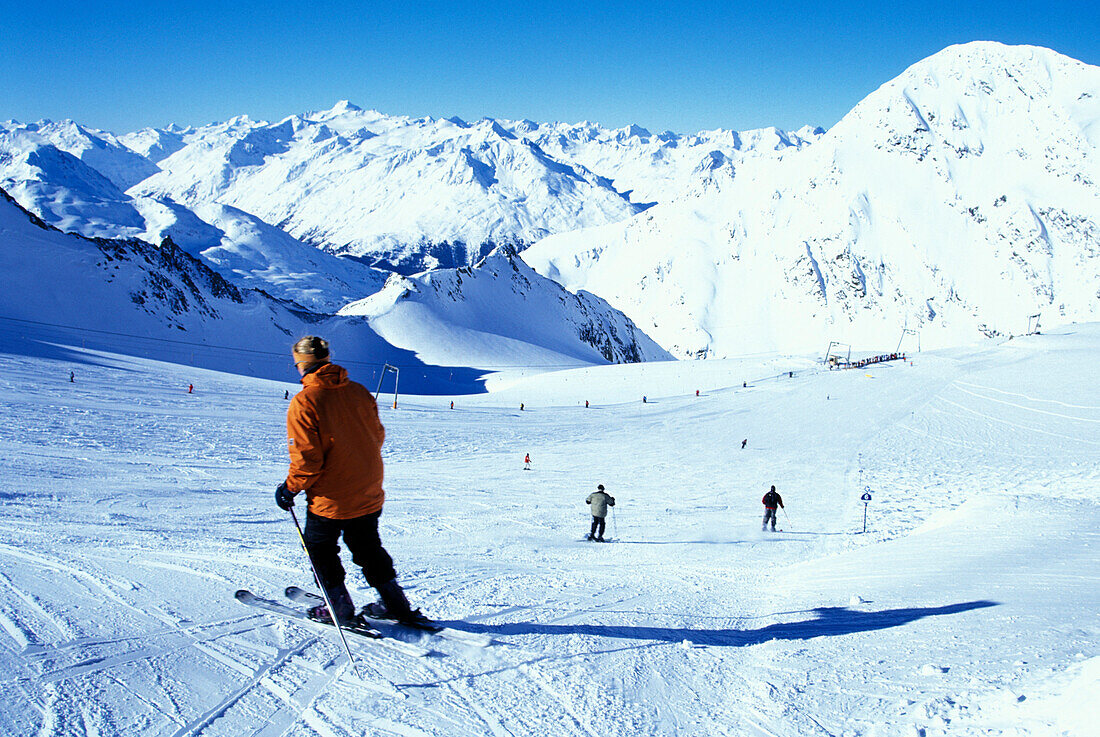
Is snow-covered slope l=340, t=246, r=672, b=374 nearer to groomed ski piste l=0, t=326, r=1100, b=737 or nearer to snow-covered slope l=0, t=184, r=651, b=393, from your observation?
snow-covered slope l=0, t=184, r=651, b=393

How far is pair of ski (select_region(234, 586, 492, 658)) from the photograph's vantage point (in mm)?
4734

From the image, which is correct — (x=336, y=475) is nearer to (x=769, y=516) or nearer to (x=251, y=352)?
(x=769, y=516)

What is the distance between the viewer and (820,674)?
458 cm

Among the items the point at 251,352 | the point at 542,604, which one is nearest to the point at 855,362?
the point at 251,352

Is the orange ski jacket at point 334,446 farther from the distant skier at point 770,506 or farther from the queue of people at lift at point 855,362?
the queue of people at lift at point 855,362

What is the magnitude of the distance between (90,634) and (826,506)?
18.4 meters

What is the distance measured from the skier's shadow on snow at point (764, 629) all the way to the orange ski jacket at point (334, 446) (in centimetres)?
140

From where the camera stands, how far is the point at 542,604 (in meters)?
5.96

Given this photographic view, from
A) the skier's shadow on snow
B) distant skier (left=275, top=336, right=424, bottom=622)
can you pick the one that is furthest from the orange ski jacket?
the skier's shadow on snow

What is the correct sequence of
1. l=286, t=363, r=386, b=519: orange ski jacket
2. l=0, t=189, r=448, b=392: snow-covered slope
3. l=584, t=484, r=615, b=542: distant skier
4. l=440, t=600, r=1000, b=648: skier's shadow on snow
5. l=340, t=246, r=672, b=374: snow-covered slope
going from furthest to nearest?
1. l=340, t=246, r=672, b=374: snow-covered slope
2. l=0, t=189, r=448, b=392: snow-covered slope
3. l=584, t=484, r=615, b=542: distant skier
4. l=440, t=600, r=1000, b=648: skier's shadow on snow
5. l=286, t=363, r=386, b=519: orange ski jacket

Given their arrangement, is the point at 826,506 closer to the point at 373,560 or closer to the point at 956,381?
the point at 373,560

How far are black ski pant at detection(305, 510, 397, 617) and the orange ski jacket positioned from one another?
0.09m

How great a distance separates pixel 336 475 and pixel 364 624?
46.8 inches

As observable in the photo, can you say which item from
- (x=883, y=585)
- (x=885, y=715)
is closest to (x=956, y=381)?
(x=883, y=585)
